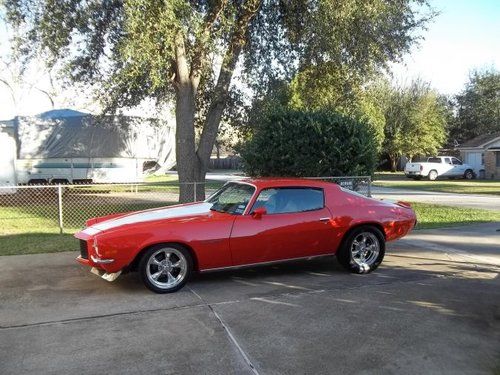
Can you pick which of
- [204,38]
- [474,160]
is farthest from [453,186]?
[204,38]

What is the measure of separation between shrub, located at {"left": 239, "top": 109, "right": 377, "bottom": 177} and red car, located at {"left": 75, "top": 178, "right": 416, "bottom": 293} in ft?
14.8

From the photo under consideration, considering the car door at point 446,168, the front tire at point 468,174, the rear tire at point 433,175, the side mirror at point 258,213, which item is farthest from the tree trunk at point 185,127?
the front tire at point 468,174

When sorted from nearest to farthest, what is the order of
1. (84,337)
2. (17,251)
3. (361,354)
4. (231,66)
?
(361,354) < (84,337) < (17,251) < (231,66)

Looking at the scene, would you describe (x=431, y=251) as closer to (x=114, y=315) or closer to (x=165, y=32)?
(x=114, y=315)

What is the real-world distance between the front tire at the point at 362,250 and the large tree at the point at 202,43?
5157 millimetres

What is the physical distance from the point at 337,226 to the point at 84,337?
368 cm

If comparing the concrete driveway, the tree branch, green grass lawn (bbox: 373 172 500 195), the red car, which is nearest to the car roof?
the red car

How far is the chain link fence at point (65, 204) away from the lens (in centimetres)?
1138

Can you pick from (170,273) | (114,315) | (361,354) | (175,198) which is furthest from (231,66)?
(361,354)

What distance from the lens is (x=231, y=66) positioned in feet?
43.2

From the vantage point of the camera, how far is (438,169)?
35219 millimetres

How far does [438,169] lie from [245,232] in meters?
31.8

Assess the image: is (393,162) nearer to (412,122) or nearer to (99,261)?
(412,122)

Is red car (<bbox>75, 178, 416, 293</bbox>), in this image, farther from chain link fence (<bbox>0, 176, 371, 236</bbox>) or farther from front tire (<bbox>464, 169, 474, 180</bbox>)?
front tire (<bbox>464, 169, 474, 180</bbox>)
